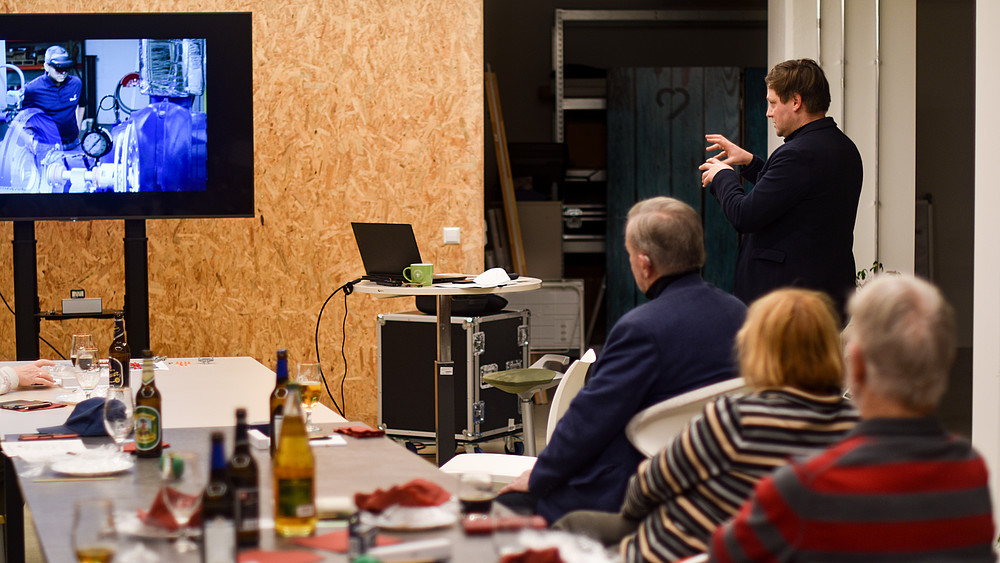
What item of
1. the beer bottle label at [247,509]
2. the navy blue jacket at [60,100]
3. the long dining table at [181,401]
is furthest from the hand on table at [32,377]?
the navy blue jacket at [60,100]

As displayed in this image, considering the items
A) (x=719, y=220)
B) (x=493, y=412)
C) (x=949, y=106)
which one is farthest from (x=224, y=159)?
(x=949, y=106)

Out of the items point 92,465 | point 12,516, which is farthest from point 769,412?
point 12,516

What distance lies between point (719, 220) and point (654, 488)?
20.6 ft

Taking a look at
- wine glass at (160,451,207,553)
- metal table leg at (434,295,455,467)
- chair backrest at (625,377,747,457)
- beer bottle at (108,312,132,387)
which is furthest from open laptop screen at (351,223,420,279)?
wine glass at (160,451,207,553)

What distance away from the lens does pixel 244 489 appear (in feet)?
4.78

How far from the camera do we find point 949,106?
27.8ft

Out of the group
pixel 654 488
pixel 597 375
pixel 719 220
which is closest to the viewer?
pixel 654 488

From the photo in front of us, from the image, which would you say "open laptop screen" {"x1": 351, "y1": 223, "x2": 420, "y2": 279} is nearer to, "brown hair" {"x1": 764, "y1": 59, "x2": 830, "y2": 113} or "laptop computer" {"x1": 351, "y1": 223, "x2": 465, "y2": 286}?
"laptop computer" {"x1": 351, "y1": 223, "x2": 465, "y2": 286}

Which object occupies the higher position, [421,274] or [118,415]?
[421,274]

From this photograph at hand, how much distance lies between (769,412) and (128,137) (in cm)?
398

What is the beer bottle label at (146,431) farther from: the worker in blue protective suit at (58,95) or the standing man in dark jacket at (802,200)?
the worker in blue protective suit at (58,95)

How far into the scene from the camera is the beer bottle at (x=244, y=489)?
1.42m

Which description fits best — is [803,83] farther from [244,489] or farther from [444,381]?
[244,489]

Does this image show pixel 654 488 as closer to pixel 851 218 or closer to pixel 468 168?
pixel 851 218
